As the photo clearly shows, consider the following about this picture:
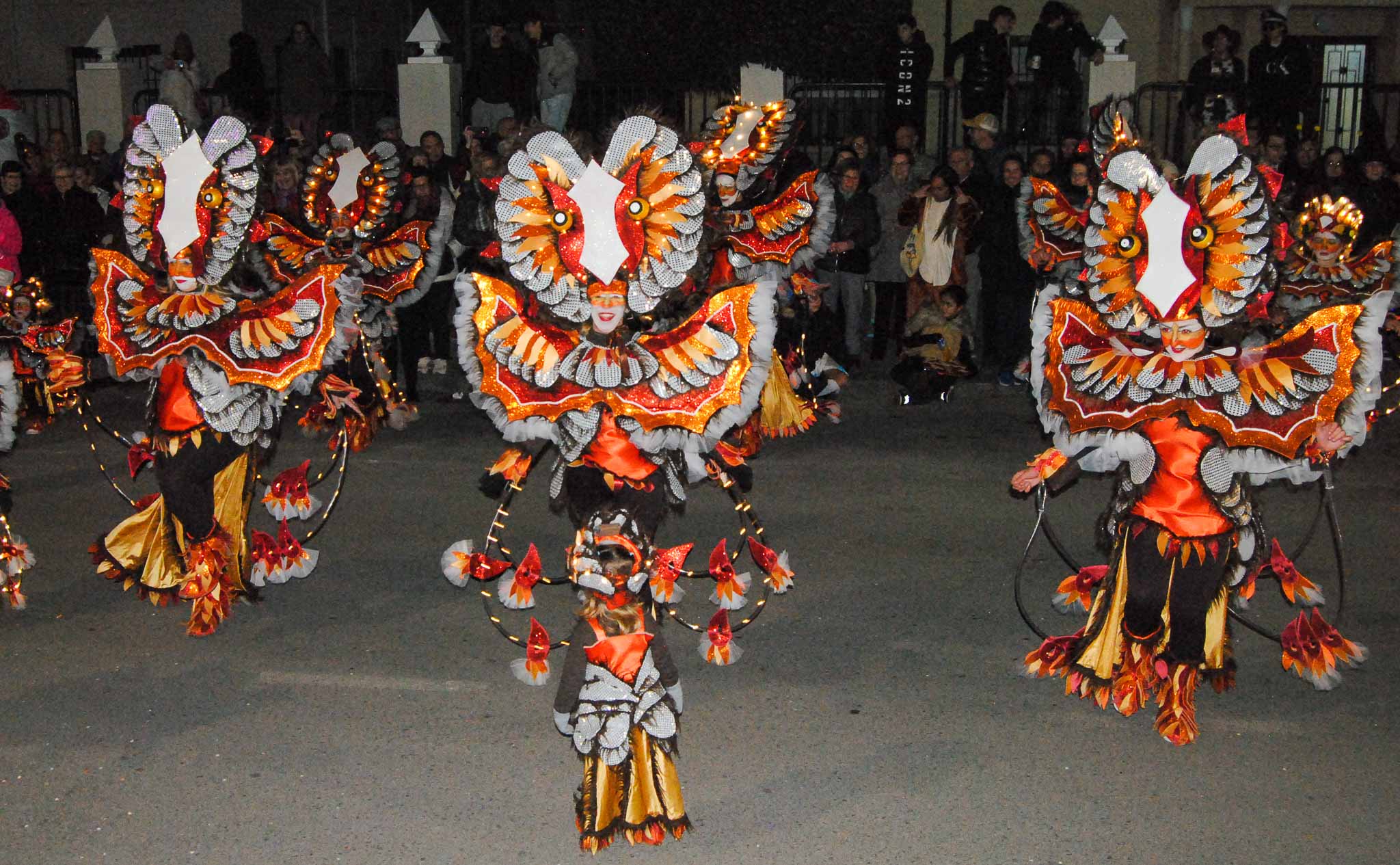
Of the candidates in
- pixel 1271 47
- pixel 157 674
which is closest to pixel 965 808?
pixel 157 674

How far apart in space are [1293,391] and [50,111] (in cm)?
1412

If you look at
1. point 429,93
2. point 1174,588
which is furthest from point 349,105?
point 1174,588

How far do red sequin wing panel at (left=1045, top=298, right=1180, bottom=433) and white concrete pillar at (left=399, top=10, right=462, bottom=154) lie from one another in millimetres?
9861

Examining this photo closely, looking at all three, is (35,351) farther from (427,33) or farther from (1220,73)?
(1220,73)

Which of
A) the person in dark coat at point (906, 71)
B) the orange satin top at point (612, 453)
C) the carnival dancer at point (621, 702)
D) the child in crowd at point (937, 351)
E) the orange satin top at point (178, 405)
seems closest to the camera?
the carnival dancer at point (621, 702)

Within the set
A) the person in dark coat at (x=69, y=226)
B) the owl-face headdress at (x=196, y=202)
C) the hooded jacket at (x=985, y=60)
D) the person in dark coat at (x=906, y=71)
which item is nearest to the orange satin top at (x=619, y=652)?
the owl-face headdress at (x=196, y=202)

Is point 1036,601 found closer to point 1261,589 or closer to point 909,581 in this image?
point 909,581

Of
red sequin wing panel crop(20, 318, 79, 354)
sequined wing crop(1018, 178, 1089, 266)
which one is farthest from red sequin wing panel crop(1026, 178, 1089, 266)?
red sequin wing panel crop(20, 318, 79, 354)

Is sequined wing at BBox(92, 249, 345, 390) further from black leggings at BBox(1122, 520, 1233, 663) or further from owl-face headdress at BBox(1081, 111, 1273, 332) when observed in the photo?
black leggings at BBox(1122, 520, 1233, 663)

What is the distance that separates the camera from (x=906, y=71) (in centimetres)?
1253

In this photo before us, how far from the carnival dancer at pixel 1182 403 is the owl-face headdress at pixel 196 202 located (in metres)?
3.28

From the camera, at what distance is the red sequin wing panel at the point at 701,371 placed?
16.5 ft

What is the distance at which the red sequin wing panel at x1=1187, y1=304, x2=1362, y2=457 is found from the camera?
4.92 m

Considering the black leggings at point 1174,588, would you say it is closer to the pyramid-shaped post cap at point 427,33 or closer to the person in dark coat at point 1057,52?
the person in dark coat at point 1057,52
